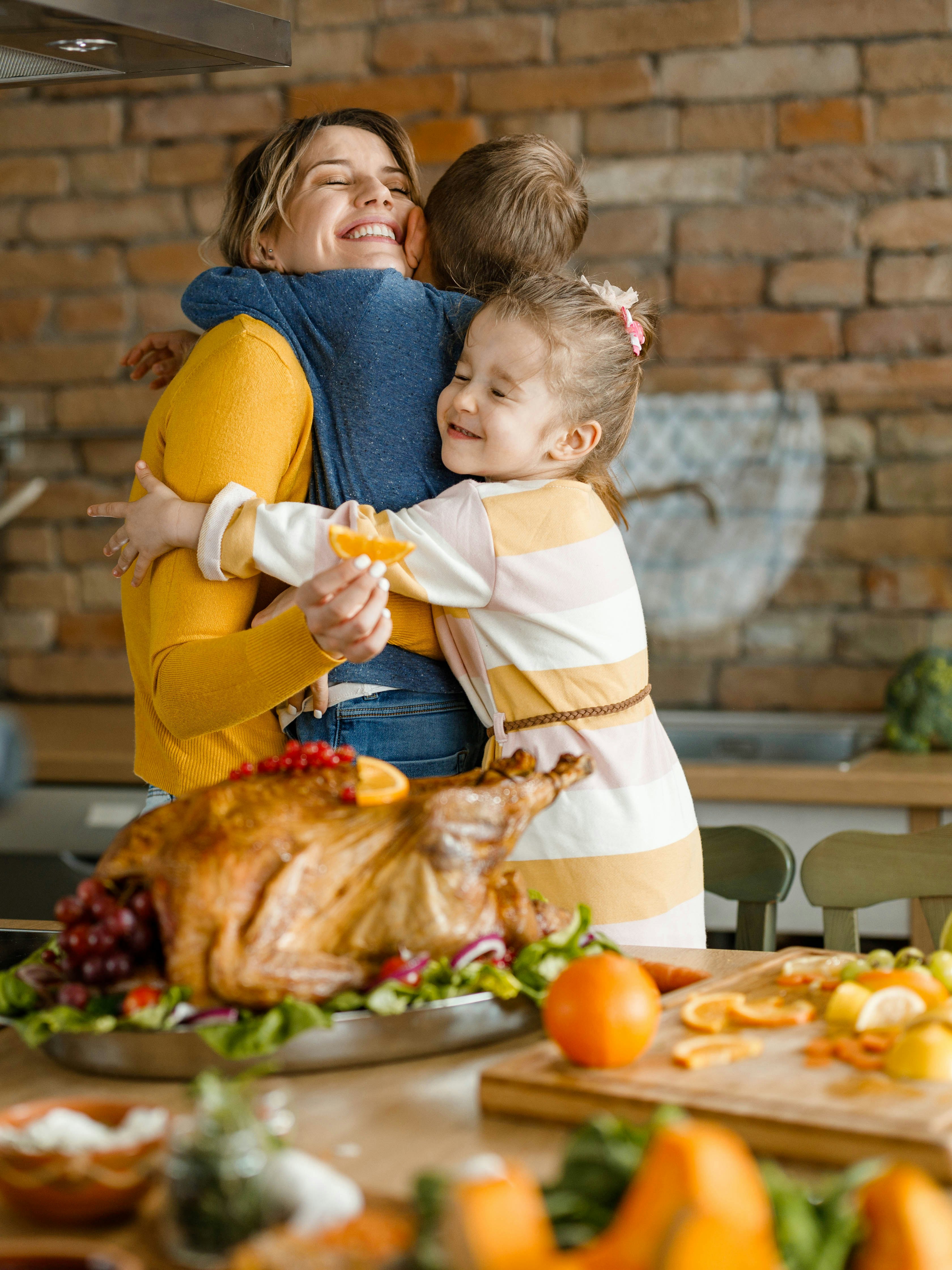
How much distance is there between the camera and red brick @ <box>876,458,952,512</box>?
276cm

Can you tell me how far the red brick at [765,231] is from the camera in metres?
2.77

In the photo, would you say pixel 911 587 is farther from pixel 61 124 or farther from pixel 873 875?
pixel 61 124

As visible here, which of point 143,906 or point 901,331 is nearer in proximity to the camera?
point 143,906

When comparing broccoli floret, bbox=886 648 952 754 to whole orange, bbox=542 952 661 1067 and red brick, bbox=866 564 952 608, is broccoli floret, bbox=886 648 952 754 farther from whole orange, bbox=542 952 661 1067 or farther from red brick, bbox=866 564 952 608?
whole orange, bbox=542 952 661 1067

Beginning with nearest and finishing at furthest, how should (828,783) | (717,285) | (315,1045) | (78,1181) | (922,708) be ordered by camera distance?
1. (78,1181)
2. (315,1045)
3. (828,783)
4. (922,708)
5. (717,285)

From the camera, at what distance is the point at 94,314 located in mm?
3172

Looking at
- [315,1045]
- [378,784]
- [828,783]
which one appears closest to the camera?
[315,1045]

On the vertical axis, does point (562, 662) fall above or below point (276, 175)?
below

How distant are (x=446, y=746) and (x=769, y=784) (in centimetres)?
103

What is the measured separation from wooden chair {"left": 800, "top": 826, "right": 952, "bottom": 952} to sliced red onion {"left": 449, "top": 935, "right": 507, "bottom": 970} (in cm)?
56

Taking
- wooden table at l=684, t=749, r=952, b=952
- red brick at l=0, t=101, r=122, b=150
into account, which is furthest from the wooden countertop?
red brick at l=0, t=101, r=122, b=150

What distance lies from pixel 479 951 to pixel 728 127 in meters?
2.22

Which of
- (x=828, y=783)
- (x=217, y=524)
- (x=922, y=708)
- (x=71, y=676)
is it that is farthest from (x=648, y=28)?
(x=217, y=524)

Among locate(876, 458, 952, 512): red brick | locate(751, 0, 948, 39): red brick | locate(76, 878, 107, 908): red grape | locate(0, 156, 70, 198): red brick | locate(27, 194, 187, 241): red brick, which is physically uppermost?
locate(751, 0, 948, 39): red brick
